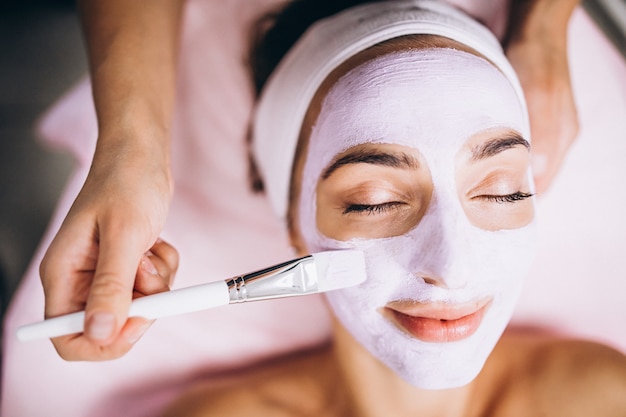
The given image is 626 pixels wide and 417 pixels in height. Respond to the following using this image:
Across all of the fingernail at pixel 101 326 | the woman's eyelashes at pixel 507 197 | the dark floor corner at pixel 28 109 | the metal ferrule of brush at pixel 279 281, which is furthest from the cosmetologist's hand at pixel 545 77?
the dark floor corner at pixel 28 109

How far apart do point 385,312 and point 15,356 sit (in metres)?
0.72

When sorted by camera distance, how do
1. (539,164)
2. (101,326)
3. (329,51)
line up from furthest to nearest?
(539,164)
(329,51)
(101,326)

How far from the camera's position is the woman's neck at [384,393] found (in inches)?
35.4

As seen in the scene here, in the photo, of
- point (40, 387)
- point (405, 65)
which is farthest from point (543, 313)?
A: point (40, 387)

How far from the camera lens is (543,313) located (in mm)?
1162

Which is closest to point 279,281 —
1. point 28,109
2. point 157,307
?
point 157,307

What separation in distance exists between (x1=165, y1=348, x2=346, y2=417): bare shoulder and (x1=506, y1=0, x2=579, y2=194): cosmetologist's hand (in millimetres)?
543

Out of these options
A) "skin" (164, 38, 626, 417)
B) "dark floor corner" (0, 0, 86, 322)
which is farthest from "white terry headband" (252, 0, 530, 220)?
"dark floor corner" (0, 0, 86, 322)

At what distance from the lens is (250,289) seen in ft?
2.23

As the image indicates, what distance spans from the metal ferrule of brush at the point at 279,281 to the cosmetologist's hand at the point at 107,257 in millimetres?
114

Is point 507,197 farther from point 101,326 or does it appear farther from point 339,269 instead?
point 101,326

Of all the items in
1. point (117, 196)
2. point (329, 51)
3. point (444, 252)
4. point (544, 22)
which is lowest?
point (444, 252)

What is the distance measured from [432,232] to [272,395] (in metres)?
0.49

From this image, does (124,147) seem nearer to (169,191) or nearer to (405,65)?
(169,191)
